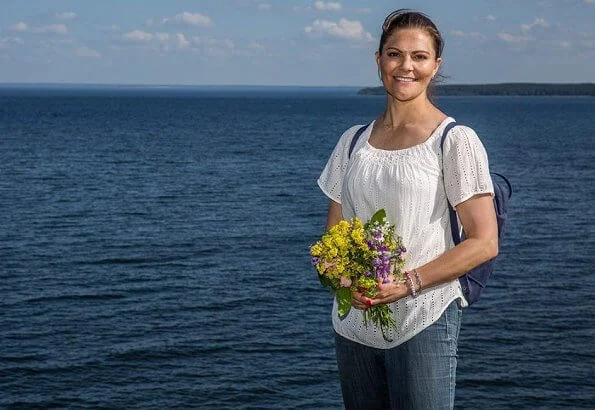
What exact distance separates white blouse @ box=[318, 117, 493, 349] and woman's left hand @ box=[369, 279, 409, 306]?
4.3 inches

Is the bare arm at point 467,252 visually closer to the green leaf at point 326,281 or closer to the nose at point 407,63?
the green leaf at point 326,281

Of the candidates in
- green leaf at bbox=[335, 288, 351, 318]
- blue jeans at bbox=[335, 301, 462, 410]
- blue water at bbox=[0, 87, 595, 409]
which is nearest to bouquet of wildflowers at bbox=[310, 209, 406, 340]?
green leaf at bbox=[335, 288, 351, 318]

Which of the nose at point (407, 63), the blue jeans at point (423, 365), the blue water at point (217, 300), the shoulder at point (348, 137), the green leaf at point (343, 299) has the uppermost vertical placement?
the nose at point (407, 63)

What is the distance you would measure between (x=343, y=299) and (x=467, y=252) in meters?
0.54

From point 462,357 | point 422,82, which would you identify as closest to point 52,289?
point 462,357

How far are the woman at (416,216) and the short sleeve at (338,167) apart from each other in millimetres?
140

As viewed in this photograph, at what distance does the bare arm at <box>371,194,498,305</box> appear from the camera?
10.9 ft

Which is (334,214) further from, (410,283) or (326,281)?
(410,283)

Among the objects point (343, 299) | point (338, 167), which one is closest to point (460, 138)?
point (338, 167)

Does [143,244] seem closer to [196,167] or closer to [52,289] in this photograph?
[52,289]

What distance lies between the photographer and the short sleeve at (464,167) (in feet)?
11.0

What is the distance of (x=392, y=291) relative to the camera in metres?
3.35

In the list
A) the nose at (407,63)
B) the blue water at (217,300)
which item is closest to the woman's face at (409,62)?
the nose at (407,63)

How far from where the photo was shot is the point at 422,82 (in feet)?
11.8
